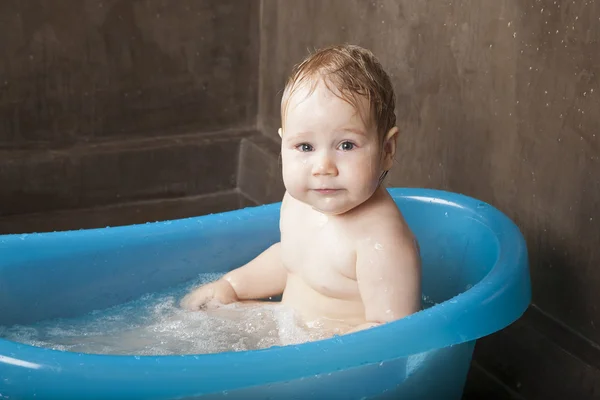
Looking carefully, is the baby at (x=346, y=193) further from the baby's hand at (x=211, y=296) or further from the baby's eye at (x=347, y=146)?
the baby's hand at (x=211, y=296)

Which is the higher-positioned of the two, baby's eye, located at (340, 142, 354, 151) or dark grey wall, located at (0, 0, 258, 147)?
baby's eye, located at (340, 142, 354, 151)

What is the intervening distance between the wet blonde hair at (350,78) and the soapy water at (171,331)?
13.2 inches

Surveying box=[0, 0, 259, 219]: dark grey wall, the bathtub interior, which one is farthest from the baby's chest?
box=[0, 0, 259, 219]: dark grey wall

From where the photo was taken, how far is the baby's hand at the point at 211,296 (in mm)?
1612

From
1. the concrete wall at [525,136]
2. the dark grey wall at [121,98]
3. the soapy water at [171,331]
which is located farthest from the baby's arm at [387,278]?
the dark grey wall at [121,98]

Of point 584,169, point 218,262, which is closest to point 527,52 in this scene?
point 584,169

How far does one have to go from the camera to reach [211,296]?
162cm

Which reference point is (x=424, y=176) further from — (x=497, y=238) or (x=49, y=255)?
(x=49, y=255)

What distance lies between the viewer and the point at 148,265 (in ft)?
5.60

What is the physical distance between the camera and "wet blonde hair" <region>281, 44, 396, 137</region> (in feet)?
4.37

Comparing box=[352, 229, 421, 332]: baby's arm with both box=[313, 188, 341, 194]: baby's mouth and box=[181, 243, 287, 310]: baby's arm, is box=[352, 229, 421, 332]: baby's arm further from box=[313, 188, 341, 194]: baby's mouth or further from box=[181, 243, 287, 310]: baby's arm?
box=[181, 243, 287, 310]: baby's arm

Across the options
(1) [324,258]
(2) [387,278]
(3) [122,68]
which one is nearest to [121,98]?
(3) [122,68]

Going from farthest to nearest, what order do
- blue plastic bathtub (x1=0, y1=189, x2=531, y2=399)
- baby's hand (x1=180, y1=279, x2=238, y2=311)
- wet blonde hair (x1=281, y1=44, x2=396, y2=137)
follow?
1. baby's hand (x1=180, y1=279, x2=238, y2=311)
2. wet blonde hair (x1=281, y1=44, x2=396, y2=137)
3. blue plastic bathtub (x1=0, y1=189, x2=531, y2=399)

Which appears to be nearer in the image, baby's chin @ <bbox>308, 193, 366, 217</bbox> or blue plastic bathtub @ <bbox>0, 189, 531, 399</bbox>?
blue plastic bathtub @ <bbox>0, 189, 531, 399</bbox>
